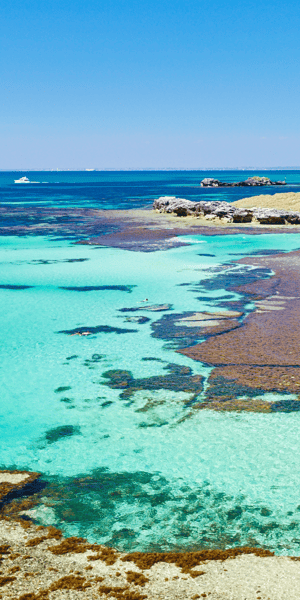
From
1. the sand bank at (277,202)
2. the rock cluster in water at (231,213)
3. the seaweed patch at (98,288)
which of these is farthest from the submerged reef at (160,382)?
the sand bank at (277,202)

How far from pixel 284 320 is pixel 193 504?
8737 mm

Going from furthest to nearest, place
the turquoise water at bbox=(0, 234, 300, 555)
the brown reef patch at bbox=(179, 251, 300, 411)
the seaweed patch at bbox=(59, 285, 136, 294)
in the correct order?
the seaweed patch at bbox=(59, 285, 136, 294), the brown reef patch at bbox=(179, 251, 300, 411), the turquoise water at bbox=(0, 234, 300, 555)

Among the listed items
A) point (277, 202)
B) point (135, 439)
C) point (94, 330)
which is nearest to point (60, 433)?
point (135, 439)

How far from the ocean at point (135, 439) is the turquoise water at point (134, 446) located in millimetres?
24

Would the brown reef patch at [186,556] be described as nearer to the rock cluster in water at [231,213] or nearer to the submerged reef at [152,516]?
the submerged reef at [152,516]

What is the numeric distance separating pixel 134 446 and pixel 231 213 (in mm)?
36093

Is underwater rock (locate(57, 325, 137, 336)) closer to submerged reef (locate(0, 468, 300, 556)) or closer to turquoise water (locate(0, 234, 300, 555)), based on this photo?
turquoise water (locate(0, 234, 300, 555))

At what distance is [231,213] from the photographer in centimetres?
4288

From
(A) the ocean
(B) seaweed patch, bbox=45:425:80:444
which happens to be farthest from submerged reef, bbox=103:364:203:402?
(B) seaweed patch, bbox=45:425:80:444

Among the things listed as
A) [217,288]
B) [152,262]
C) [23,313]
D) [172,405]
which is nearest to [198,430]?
[172,405]

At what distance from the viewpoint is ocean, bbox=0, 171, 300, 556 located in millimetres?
6766

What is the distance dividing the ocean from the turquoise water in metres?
0.02

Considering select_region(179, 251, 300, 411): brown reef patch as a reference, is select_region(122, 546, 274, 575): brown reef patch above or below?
below

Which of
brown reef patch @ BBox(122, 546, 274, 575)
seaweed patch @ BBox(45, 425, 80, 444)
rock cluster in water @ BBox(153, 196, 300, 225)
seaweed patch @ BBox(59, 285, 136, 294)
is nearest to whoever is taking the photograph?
brown reef patch @ BBox(122, 546, 274, 575)
